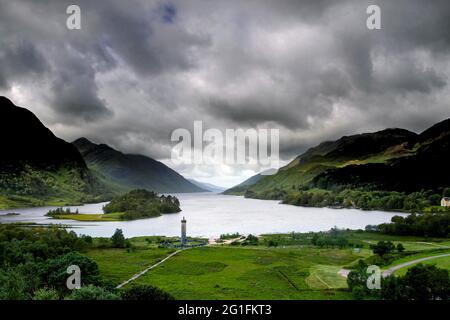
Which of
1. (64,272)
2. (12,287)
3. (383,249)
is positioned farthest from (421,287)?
(12,287)

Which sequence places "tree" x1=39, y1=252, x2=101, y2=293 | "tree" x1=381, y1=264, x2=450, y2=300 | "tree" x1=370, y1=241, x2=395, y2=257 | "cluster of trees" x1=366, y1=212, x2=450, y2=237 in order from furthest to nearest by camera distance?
"cluster of trees" x1=366, y1=212, x2=450, y2=237 → "tree" x1=370, y1=241, x2=395, y2=257 → "tree" x1=39, y1=252, x2=101, y2=293 → "tree" x1=381, y1=264, x2=450, y2=300

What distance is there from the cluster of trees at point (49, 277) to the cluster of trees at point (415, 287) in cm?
2439

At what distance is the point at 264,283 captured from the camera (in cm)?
5428

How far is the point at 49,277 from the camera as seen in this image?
46.6 metres

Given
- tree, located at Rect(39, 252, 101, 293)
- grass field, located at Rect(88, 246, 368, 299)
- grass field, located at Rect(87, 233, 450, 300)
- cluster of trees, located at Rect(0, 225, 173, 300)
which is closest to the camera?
cluster of trees, located at Rect(0, 225, 173, 300)

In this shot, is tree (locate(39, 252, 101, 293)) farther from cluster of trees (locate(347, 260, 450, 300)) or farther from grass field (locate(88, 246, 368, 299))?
cluster of trees (locate(347, 260, 450, 300))

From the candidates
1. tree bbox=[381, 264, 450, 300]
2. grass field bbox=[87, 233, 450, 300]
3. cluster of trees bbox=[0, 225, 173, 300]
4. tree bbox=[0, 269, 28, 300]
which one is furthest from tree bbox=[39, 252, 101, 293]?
tree bbox=[381, 264, 450, 300]

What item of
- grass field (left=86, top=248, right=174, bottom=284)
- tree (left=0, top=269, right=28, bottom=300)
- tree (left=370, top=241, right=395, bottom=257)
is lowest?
grass field (left=86, top=248, right=174, bottom=284)

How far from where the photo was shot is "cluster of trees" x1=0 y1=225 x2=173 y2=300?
36875mm

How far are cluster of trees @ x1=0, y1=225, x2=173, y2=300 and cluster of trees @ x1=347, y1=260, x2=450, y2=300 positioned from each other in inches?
960

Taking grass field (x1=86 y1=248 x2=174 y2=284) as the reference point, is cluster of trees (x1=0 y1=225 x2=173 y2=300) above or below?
above
